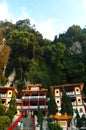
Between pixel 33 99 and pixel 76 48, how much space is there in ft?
59.4

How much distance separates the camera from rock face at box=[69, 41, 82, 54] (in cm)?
5587

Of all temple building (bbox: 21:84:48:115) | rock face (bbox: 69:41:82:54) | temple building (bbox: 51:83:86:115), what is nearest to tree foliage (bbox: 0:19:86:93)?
rock face (bbox: 69:41:82:54)

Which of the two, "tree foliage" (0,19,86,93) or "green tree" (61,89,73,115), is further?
"tree foliage" (0,19,86,93)

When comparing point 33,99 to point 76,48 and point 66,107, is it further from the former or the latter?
point 76,48

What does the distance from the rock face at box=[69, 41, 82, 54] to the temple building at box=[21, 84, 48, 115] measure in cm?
1397

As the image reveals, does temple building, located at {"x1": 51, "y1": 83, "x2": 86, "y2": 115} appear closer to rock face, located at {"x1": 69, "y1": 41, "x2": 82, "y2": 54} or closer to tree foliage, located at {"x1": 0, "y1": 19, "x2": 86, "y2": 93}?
tree foliage, located at {"x1": 0, "y1": 19, "x2": 86, "y2": 93}

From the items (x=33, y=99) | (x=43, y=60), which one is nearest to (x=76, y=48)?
(x=43, y=60)

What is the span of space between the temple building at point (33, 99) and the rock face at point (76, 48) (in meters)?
14.0

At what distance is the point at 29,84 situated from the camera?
48531 millimetres

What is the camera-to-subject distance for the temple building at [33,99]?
42.9 m

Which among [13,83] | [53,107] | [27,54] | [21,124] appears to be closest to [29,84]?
[13,83]

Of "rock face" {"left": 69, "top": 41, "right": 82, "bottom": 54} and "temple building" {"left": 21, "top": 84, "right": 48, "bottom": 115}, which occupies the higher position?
"rock face" {"left": 69, "top": 41, "right": 82, "bottom": 54}

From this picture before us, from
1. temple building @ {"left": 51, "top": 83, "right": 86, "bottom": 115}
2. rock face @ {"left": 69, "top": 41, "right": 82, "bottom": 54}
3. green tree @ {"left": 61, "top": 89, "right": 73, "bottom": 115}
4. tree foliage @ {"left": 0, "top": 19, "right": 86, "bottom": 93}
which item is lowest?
green tree @ {"left": 61, "top": 89, "right": 73, "bottom": 115}

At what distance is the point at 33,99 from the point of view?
4422cm
